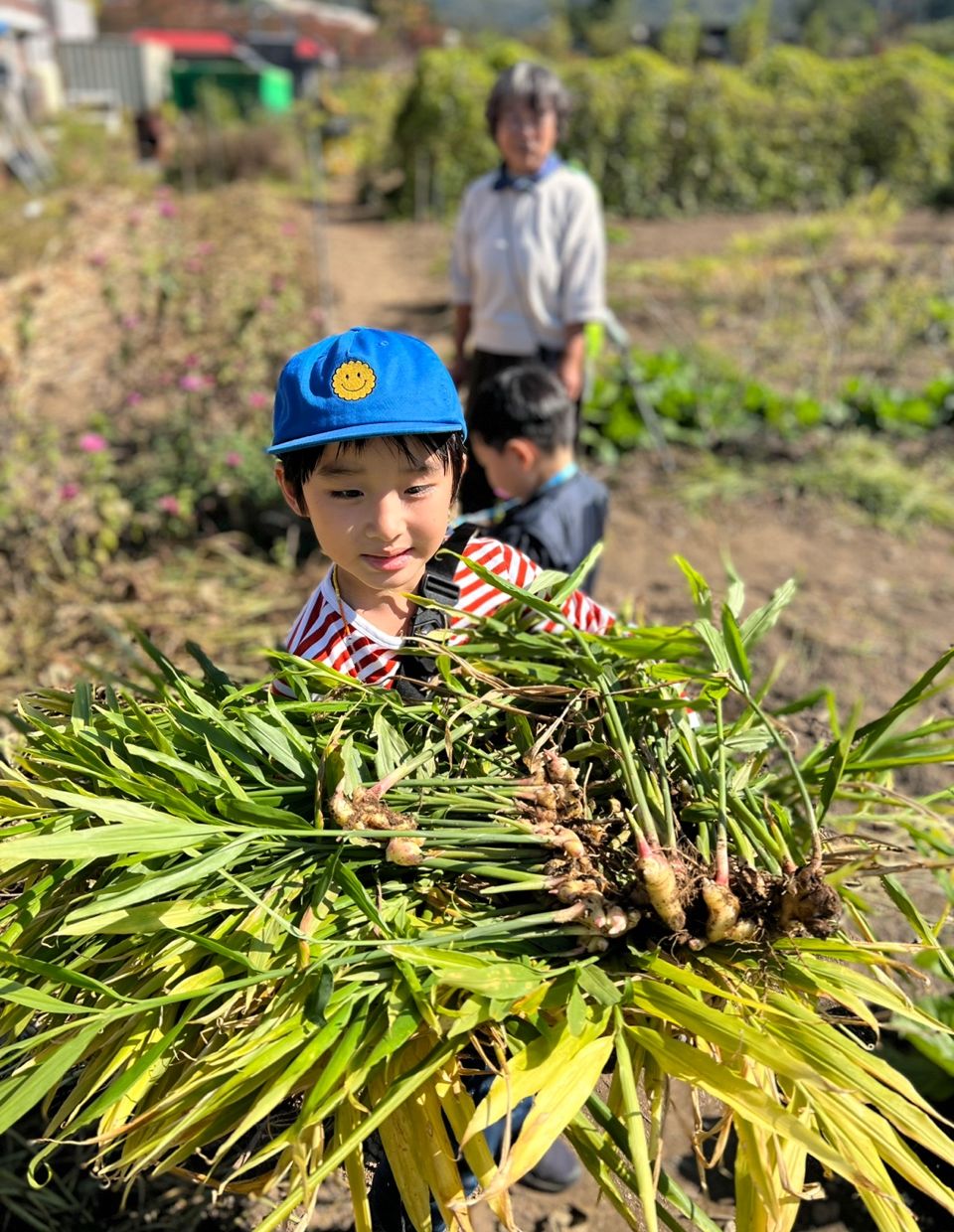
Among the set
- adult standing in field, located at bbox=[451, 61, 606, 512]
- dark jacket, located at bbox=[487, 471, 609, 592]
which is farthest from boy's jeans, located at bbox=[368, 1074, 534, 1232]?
adult standing in field, located at bbox=[451, 61, 606, 512]

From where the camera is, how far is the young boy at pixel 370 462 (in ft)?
4.78

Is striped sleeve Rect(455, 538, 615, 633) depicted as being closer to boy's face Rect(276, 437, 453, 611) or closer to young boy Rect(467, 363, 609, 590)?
boy's face Rect(276, 437, 453, 611)

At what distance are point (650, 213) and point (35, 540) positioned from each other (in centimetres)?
1367

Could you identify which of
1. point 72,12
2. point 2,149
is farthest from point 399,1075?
point 72,12

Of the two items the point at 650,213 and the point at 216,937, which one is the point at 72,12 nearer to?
the point at 650,213

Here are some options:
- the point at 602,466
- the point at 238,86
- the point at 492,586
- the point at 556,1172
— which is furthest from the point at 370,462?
the point at 238,86

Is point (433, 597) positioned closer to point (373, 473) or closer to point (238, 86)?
point (373, 473)

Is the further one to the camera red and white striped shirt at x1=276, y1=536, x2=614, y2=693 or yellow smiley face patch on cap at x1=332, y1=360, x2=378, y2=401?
red and white striped shirt at x1=276, y1=536, x2=614, y2=693

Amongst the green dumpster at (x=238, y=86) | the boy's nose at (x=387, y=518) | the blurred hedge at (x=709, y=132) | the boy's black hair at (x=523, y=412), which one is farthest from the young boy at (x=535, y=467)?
the green dumpster at (x=238, y=86)

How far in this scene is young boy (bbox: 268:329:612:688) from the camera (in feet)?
4.78

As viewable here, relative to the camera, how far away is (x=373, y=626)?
5.52ft

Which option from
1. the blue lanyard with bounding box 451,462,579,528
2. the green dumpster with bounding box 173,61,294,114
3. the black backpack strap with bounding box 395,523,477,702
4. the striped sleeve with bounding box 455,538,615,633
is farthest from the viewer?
the green dumpster with bounding box 173,61,294,114

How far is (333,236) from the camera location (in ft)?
48.6

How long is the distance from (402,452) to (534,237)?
2.57 meters
